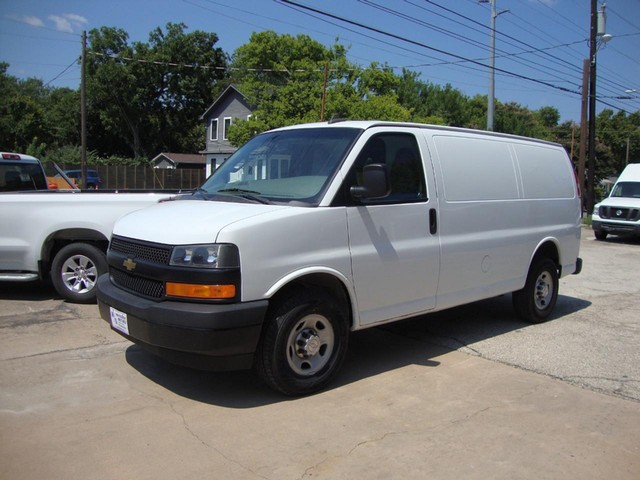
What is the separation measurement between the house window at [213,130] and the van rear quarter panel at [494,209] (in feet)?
146

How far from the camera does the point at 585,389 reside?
4.82m

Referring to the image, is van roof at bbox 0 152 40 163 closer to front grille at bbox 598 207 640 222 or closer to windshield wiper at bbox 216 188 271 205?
windshield wiper at bbox 216 188 271 205

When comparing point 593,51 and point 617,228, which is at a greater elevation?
point 593,51

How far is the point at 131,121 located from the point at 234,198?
60190mm

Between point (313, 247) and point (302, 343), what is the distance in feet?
2.44

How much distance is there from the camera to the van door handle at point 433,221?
5.23 meters

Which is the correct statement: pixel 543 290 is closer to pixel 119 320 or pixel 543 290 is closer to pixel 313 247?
pixel 313 247

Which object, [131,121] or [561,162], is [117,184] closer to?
[131,121]

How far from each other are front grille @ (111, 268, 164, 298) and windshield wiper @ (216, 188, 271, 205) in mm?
1005

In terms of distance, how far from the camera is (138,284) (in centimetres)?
438

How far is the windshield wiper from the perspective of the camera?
4558 millimetres

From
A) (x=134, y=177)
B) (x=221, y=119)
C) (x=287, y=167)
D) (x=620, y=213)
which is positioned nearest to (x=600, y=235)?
(x=620, y=213)

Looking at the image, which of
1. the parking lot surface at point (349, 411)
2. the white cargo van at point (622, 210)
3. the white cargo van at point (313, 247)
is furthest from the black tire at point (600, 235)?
the white cargo van at point (313, 247)

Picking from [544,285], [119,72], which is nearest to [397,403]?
[544,285]
